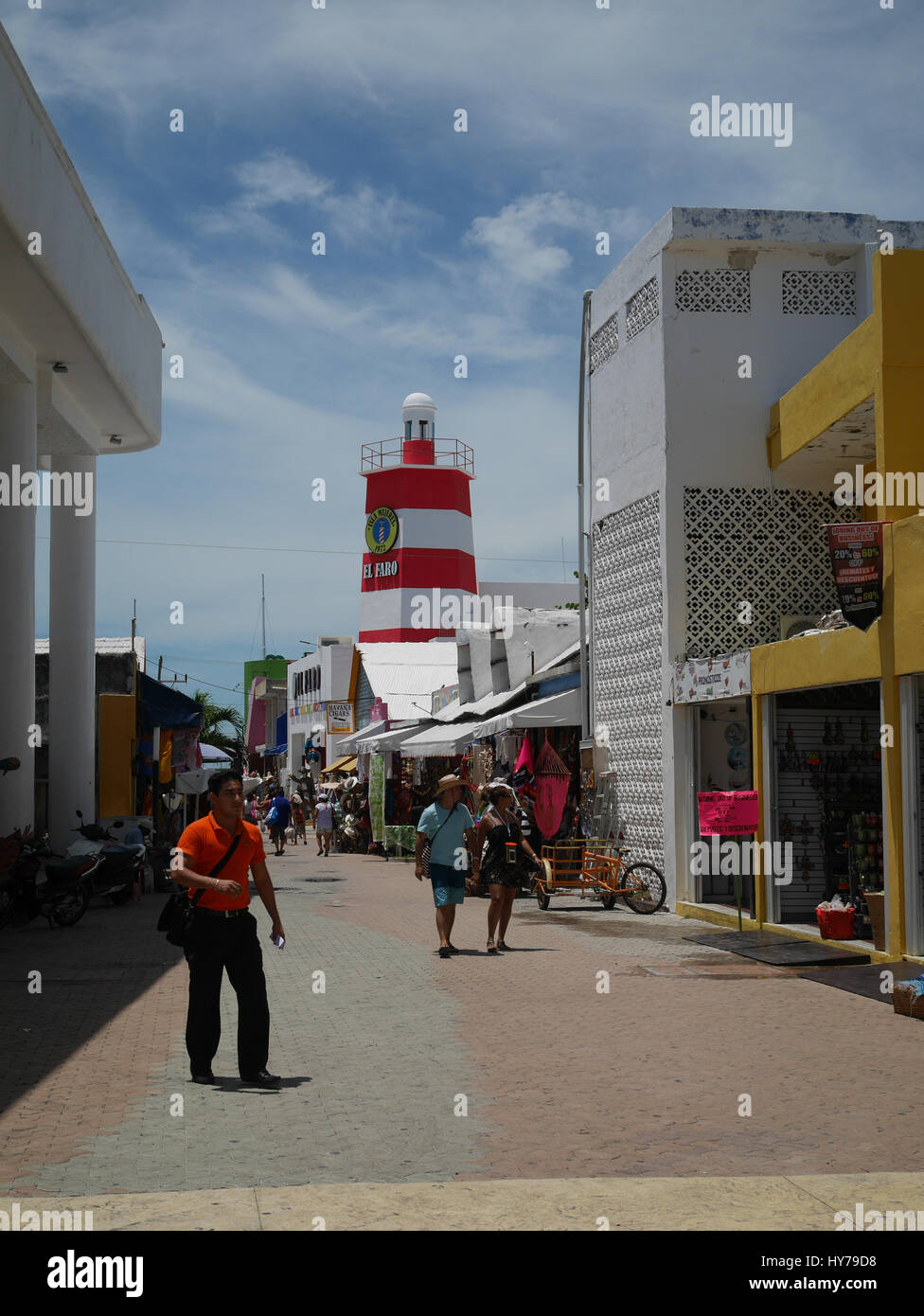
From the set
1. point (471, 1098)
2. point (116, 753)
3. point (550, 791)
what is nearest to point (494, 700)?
point (550, 791)

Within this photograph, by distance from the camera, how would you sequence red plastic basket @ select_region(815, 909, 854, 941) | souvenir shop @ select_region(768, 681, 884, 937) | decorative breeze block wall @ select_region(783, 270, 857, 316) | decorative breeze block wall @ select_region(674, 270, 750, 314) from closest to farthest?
red plastic basket @ select_region(815, 909, 854, 941)
souvenir shop @ select_region(768, 681, 884, 937)
decorative breeze block wall @ select_region(674, 270, 750, 314)
decorative breeze block wall @ select_region(783, 270, 857, 316)

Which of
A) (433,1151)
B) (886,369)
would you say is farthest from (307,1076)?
(886,369)

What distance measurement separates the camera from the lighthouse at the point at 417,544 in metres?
48.6

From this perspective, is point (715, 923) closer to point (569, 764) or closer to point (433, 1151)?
point (569, 764)

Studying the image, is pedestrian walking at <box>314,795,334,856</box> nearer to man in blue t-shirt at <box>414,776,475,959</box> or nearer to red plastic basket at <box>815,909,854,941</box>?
man in blue t-shirt at <box>414,776,475,959</box>

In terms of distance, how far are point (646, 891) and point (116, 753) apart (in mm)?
10728

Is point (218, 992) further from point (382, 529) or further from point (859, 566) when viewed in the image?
point (382, 529)

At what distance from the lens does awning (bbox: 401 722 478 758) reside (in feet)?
81.6

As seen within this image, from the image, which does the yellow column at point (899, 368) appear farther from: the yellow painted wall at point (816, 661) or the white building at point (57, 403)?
the white building at point (57, 403)

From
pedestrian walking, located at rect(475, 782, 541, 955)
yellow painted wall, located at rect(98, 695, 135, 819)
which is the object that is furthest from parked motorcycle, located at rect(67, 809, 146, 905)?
pedestrian walking, located at rect(475, 782, 541, 955)

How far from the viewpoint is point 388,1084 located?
7367mm

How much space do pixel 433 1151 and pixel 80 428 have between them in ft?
58.2

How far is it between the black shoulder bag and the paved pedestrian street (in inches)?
31.8

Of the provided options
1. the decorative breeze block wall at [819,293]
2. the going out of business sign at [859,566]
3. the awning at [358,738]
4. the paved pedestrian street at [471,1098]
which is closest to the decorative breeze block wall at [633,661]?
the decorative breeze block wall at [819,293]
